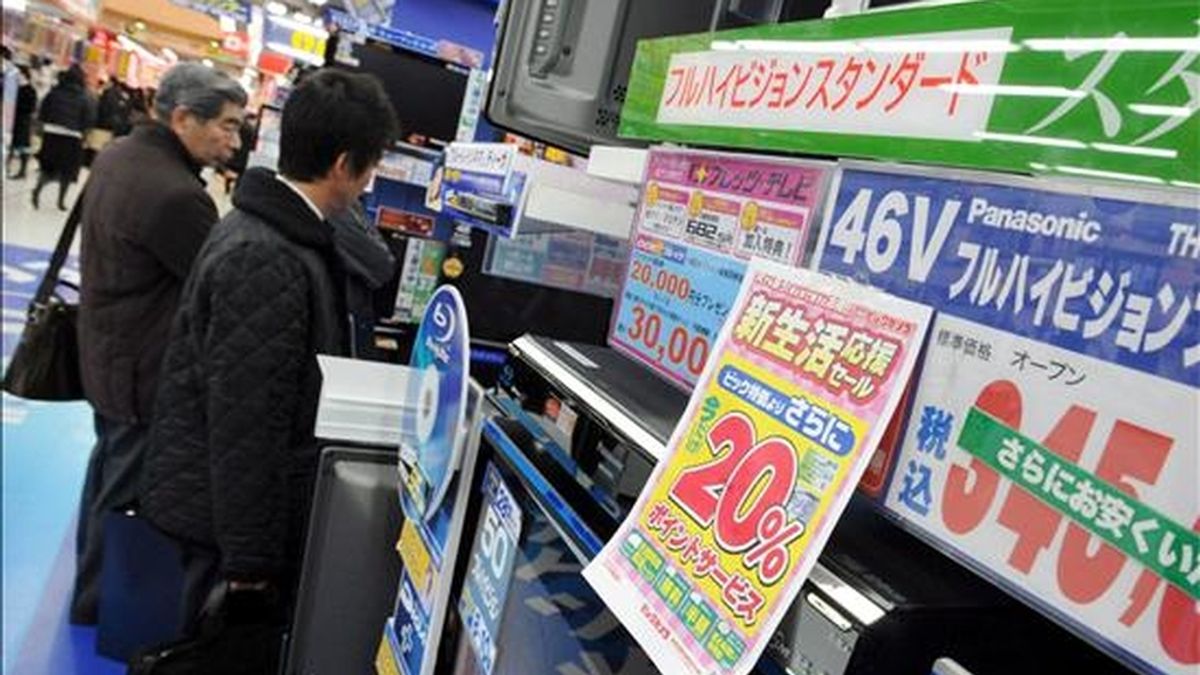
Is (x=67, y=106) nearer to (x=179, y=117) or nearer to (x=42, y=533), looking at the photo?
(x=42, y=533)

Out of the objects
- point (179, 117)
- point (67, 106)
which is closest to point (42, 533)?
point (179, 117)

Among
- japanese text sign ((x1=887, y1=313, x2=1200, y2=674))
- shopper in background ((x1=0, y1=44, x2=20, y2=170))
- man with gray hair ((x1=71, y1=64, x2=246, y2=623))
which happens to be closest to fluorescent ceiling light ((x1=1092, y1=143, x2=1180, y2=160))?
japanese text sign ((x1=887, y1=313, x2=1200, y2=674))

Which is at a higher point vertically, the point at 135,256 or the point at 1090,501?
the point at 1090,501

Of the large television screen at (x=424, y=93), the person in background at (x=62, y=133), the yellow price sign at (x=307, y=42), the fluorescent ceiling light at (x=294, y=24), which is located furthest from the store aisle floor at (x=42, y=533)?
the fluorescent ceiling light at (x=294, y=24)

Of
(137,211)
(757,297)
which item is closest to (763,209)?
(757,297)

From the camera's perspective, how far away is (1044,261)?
50 centimetres

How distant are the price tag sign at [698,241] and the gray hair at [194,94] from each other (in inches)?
94.1

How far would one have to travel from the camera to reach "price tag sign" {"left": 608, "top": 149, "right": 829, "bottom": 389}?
2.48ft

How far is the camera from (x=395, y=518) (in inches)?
50.9

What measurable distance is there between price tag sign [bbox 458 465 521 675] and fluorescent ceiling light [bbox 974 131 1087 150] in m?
0.58

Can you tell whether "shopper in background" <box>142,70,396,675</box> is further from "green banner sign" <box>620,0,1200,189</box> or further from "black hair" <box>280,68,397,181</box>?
"green banner sign" <box>620,0,1200,189</box>

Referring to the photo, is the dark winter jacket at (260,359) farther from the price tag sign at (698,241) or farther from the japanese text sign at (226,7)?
the japanese text sign at (226,7)

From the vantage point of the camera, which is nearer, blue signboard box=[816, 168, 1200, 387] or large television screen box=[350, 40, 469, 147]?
blue signboard box=[816, 168, 1200, 387]

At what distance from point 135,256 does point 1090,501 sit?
2.86 metres
